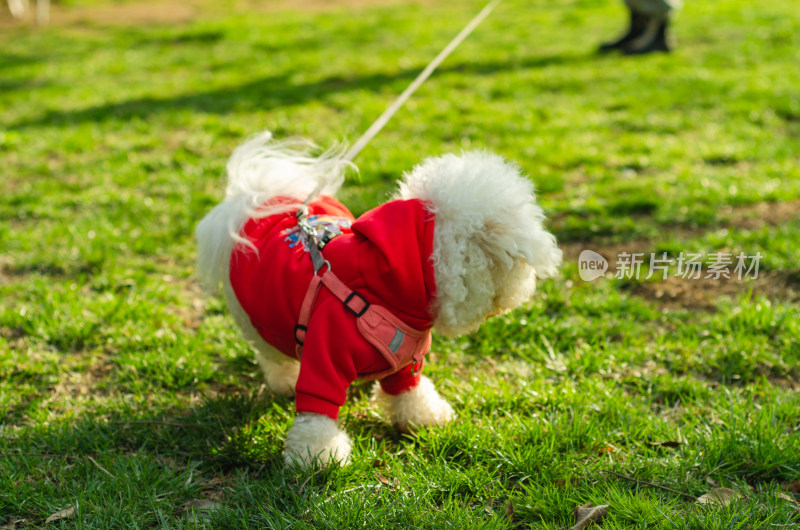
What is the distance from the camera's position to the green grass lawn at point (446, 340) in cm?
249

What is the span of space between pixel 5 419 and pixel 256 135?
170 cm

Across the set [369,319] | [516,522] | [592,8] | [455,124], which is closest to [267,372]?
[369,319]

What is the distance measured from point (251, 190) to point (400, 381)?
1.06 meters

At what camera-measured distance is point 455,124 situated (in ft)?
22.3

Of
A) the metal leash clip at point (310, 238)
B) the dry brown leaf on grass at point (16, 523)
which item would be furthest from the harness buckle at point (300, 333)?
the dry brown leaf on grass at point (16, 523)

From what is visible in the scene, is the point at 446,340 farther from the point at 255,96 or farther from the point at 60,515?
the point at 255,96

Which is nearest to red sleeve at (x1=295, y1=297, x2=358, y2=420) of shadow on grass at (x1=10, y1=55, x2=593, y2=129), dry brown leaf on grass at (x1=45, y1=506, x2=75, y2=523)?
dry brown leaf on grass at (x1=45, y1=506, x2=75, y2=523)

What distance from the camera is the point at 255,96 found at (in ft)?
26.0

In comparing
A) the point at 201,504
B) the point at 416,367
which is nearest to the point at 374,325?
the point at 416,367

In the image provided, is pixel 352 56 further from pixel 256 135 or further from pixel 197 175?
pixel 256 135

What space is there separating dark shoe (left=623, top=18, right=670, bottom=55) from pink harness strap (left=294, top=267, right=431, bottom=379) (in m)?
8.47

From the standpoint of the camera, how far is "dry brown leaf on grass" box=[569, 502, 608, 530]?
7.48 feet

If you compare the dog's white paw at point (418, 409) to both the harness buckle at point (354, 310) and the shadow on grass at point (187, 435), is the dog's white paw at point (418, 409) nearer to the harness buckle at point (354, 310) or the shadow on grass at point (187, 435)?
the shadow on grass at point (187, 435)

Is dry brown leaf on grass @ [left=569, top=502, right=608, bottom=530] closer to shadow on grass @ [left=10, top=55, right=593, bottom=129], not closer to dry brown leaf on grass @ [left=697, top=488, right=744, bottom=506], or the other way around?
dry brown leaf on grass @ [left=697, top=488, right=744, bottom=506]
